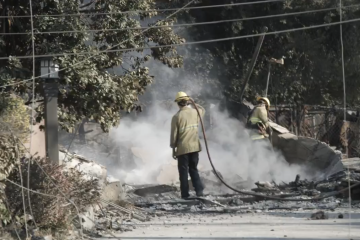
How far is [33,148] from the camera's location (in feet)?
43.3

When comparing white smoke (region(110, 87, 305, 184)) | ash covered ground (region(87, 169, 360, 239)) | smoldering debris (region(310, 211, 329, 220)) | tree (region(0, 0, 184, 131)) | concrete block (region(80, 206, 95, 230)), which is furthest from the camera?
white smoke (region(110, 87, 305, 184))

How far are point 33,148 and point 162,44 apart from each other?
11.9 ft

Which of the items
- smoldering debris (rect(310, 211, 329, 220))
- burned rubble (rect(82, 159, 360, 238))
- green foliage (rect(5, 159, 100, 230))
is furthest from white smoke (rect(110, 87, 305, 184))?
green foliage (rect(5, 159, 100, 230))

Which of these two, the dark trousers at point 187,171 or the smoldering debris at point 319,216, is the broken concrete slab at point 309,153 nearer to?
the dark trousers at point 187,171

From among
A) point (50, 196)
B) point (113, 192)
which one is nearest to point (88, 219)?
point (50, 196)

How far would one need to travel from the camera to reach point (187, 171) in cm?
1477

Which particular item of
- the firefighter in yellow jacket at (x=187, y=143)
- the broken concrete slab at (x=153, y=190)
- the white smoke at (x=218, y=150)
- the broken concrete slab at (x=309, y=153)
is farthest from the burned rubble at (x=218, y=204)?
the broken concrete slab at (x=309, y=153)

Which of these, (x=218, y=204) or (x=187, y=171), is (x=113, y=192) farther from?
(x=187, y=171)

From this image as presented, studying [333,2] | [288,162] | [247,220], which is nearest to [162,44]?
[247,220]

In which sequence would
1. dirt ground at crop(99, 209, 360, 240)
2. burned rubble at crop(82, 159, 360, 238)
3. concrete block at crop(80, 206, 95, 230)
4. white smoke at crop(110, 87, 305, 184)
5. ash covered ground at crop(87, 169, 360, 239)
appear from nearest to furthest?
dirt ground at crop(99, 209, 360, 240), concrete block at crop(80, 206, 95, 230), ash covered ground at crop(87, 169, 360, 239), burned rubble at crop(82, 159, 360, 238), white smoke at crop(110, 87, 305, 184)

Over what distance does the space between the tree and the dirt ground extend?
2522 millimetres

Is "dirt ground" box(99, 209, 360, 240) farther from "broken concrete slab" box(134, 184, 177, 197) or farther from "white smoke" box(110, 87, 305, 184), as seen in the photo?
"white smoke" box(110, 87, 305, 184)

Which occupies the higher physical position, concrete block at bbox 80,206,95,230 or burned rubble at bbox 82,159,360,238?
burned rubble at bbox 82,159,360,238

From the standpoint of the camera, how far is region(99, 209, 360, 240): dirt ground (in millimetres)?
9898
